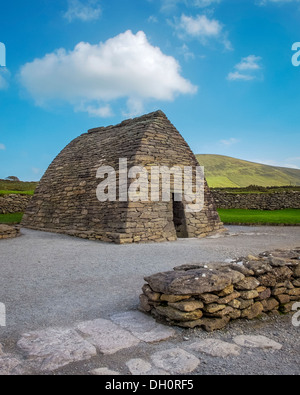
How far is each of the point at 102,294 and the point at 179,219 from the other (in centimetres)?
871

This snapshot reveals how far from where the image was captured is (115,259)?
818 centimetres

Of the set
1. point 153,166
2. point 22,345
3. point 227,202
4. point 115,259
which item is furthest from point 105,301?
point 227,202

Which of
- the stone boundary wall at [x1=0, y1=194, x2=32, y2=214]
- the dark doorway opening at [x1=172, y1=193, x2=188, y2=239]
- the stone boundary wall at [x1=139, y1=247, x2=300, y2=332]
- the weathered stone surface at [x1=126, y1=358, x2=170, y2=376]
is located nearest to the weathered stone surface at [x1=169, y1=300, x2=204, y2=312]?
the stone boundary wall at [x1=139, y1=247, x2=300, y2=332]

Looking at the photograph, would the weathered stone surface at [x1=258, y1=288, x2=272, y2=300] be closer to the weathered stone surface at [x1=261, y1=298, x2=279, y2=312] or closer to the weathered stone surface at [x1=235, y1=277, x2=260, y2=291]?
the weathered stone surface at [x1=261, y1=298, x2=279, y2=312]

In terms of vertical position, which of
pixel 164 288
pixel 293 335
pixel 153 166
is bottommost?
pixel 293 335

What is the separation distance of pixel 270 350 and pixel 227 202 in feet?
90.9

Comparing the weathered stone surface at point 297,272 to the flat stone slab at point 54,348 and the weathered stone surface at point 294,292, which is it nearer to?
the weathered stone surface at point 294,292

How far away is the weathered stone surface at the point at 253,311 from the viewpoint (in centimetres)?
424

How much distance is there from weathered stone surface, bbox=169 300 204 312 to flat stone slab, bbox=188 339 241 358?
0.44m

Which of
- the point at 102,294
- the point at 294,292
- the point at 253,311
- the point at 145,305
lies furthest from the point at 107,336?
the point at 294,292

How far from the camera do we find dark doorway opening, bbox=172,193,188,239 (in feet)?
43.4

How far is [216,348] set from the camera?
3.36 metres
